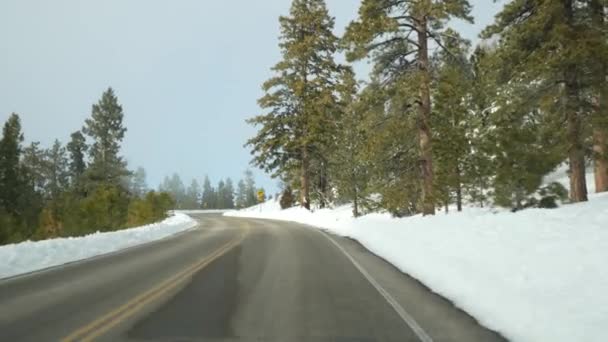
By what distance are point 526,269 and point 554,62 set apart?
27.6ft

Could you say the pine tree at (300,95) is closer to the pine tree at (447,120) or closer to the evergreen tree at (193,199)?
the pine tree at (447,120)

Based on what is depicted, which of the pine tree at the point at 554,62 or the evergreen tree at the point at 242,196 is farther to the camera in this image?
the evergreen tree at the point at 242,196

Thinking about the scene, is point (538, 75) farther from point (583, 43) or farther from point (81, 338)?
point (81, 338)

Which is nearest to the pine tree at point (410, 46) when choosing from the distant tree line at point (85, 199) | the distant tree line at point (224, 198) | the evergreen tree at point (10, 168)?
the distant tree line at point (85, 199)

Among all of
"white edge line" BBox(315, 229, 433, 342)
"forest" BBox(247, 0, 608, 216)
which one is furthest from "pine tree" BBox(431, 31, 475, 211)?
"white edge line" BBox(315, 229, 433, 342)

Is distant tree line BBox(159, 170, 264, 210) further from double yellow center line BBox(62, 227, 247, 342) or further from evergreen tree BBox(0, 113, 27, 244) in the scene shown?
double yellow center line BBox(62, 227, 247, 342)

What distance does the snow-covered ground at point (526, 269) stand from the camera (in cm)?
569

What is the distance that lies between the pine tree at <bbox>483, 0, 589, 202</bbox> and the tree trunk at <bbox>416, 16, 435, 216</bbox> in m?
3.87

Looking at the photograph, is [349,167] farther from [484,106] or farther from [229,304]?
[229,304]

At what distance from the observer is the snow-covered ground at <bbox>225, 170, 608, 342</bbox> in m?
5.69

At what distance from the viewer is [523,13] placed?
16.0m

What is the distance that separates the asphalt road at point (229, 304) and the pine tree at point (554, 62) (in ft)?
21.8

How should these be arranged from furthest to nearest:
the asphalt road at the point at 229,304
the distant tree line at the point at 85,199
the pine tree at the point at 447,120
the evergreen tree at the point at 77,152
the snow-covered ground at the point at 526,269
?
the evergreen tree at the point at 77,152
the distant tree line at the point at 85,199
the pine tree at the point at 447,120
the asphalt road at the point at 229,304
the snow-covered ground at the point at 526,269

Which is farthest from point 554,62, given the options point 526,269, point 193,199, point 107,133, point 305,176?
point 193,199
